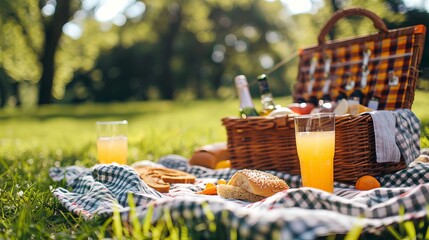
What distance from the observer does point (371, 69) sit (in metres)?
3.08

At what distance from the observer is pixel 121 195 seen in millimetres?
1968

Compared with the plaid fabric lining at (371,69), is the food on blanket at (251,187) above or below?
below

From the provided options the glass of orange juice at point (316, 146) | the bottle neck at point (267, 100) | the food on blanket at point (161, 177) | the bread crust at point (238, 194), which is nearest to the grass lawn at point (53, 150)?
the food on blanket at point (161, 177)

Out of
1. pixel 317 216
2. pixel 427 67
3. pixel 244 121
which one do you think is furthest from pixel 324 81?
pixel 317 216

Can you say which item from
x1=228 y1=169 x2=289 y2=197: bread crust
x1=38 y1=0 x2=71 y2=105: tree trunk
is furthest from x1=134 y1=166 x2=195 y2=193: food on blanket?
x1=38 y1=0 x2=71 y2=105: tree trunk

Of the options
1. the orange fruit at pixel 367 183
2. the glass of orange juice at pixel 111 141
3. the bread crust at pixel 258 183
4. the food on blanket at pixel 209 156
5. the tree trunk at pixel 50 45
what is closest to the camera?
the bread crust at pixel 258 183

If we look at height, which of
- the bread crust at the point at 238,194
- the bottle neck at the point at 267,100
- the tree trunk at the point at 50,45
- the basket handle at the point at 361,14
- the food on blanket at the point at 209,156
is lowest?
the bread crust at the point at 238,194

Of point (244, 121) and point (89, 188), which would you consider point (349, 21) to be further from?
point (89, 188)

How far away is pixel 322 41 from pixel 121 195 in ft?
6.00

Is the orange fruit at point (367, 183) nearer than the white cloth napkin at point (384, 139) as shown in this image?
Yes

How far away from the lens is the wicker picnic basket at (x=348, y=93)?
2355 mm

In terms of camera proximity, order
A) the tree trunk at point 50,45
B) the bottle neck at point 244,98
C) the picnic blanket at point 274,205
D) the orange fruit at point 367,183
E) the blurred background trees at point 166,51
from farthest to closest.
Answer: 1. the blurred background trees at point 166,51
2. the tree trunk at point 50,45
3. the bottle neck at point 244,98
4. the orange fruit at point 367,183
5. the picnic blanket at point 274,205

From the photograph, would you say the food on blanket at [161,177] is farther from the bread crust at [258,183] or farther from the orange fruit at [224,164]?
the orange fruit at [224,164]

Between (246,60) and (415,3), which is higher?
(246,60)
